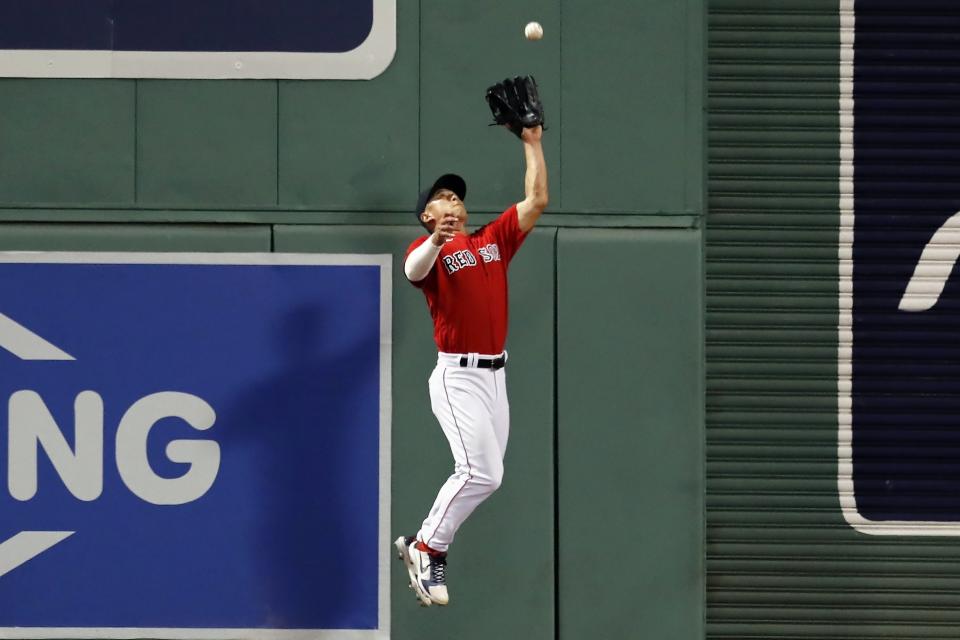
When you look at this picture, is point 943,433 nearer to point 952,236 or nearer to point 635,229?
point 952,236

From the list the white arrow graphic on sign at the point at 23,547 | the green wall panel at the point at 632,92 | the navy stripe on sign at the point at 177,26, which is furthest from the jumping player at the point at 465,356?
the white arrow graphic on sign at the point at 23,547

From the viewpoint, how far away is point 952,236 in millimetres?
8695

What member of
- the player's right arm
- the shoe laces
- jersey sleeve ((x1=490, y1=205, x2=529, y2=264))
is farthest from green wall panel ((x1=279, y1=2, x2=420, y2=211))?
the shoe laces

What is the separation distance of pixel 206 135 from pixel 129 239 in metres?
0.79

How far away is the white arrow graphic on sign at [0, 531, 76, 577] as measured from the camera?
7.88 meters

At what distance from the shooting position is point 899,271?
8688 millimetres

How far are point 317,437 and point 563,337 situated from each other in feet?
5.30

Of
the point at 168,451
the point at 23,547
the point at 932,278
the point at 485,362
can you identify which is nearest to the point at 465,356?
the point at 485,362

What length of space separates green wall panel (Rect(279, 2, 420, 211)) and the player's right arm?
1.37 meters

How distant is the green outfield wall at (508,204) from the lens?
25.8ft

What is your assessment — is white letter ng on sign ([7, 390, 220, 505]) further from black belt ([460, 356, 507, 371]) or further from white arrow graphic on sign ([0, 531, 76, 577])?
black belt ([460, 356, 507, 371])

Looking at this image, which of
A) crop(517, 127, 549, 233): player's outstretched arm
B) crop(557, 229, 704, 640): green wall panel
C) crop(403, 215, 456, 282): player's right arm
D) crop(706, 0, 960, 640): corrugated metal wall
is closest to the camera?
crop(403, 215, 456, 282): player's right arm

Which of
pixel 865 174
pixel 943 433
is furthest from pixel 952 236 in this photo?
pixel 943 433

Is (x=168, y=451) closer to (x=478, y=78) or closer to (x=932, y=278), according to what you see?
(x=478, y=78)
